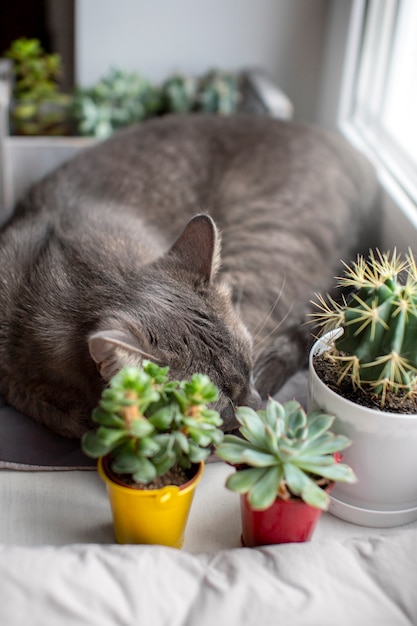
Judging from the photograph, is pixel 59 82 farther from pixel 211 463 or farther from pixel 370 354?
pixel 370 354

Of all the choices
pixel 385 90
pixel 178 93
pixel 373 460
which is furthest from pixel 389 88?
pixel 373 460

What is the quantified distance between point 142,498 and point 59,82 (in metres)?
2.99

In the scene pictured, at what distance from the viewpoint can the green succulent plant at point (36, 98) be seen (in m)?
3.09

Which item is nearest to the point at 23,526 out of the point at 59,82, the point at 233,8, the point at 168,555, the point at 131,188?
the point at 168,555

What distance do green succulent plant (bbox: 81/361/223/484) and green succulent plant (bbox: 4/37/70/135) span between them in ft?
7.33

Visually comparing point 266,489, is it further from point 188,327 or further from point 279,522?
point 188,327

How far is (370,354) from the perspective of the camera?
49.0 inches

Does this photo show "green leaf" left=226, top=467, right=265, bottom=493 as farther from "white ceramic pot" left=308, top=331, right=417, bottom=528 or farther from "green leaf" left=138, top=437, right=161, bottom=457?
"white ceramic pot" left=308, top=331, right=417, bottom=528

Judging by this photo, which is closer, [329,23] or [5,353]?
[5,353]

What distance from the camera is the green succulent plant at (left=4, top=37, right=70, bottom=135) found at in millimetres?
3094

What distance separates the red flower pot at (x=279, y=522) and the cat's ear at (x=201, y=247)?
53cm

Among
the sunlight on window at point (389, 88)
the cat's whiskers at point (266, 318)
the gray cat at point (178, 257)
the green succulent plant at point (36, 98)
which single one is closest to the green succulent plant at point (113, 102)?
the green succulent plant at point (36, 98)

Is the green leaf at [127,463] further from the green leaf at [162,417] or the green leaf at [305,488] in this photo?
the green leaf at [305,488]

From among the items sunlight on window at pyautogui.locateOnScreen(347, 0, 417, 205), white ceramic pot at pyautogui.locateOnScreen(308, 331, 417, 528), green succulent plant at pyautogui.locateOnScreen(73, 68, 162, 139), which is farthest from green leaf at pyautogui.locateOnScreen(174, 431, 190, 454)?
green succulent plant at pyautogui.locateOnScreen(73, 68, 162, 139)
